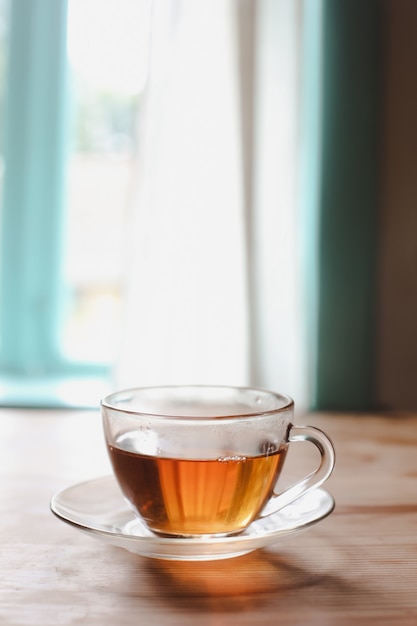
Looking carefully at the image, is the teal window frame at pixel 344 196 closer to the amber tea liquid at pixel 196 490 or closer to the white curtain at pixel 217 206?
the white curtain at pixel 217 206

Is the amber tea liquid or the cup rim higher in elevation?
the cup rim

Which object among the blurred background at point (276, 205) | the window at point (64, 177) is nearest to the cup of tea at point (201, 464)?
the blurred background at point (276, 205)

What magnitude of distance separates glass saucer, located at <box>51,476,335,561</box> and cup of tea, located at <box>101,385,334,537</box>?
16 mm

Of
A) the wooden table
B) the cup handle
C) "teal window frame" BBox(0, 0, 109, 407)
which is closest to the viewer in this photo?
the wooden table

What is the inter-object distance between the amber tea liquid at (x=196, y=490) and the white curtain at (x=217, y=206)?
3.46 ft

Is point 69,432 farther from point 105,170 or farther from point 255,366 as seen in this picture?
point 105,170

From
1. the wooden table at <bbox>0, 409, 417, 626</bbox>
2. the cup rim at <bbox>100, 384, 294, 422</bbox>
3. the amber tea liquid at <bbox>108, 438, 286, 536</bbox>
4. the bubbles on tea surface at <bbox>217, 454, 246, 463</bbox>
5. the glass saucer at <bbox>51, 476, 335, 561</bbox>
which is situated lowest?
the wooden table at <bbox>0, 409, 417, 626</bbox>

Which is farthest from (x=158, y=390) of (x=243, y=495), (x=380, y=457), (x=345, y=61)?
(x=345, y=61)

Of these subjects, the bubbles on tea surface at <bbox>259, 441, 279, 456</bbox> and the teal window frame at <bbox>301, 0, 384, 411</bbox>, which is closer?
the bubbles on tea surface at <bbox>259, 441, 279, 456</bbox>

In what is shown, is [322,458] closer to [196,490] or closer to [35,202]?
[196,490]

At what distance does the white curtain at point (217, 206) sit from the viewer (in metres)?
1.55

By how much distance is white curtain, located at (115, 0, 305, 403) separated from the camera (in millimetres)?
1552

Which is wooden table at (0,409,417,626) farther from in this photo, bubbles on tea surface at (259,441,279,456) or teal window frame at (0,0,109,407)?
teal window frame at (0,0,109,407)

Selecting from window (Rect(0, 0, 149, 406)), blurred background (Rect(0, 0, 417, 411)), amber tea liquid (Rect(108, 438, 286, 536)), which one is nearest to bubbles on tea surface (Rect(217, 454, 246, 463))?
amber tea liquid (Rect(108, 438, 286, 536))
